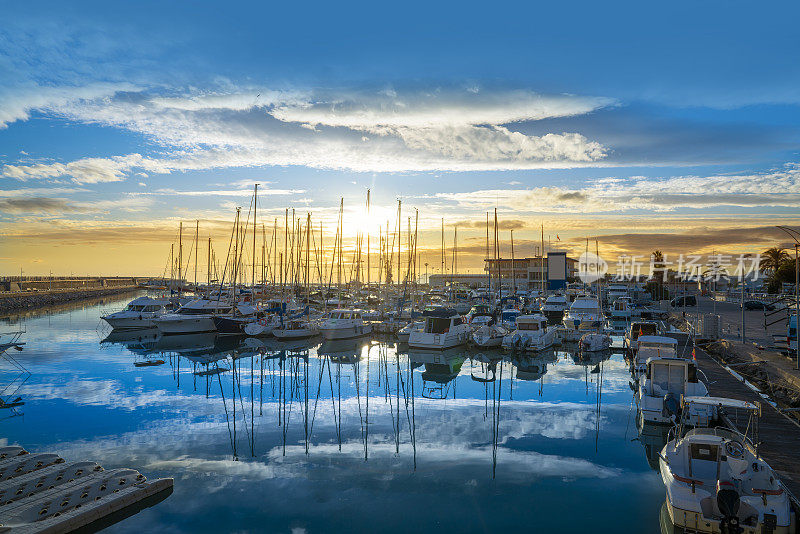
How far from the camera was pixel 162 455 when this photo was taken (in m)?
16.8

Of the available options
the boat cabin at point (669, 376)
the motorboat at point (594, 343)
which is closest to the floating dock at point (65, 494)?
the boat cabin at point (669, 376)

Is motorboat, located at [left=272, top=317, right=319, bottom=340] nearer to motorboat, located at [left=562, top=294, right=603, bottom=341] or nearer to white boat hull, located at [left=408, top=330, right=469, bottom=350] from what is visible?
white boat hull, located at [left=408, top=330, right=469, bottom=350]

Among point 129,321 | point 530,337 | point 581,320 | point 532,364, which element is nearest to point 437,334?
point 530,337

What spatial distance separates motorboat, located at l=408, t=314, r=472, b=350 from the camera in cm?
3903

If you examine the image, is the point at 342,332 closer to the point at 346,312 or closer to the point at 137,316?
the point at 346,312

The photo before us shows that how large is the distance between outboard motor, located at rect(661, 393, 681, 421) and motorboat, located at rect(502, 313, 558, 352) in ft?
61.1

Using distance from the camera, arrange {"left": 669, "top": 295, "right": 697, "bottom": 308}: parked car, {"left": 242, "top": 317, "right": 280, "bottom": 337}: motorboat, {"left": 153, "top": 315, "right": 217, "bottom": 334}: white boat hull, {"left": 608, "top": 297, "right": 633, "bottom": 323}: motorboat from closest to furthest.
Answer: {"left": 242, "top": 317, "right": 280, "bottom": 337}: motorboat → {"left": 153, "top": 315, "right": 217, "bottom": 334}: white boat hull → {"left": 608, "top": 297, "right": 633, "bottom": 323}: motorboat → {"left": 669, "top": 295, "right": 697, "bottom": 308}: parked car

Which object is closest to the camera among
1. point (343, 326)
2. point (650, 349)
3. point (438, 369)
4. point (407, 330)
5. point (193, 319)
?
point (650, 349)

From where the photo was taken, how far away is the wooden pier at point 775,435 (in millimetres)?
13172

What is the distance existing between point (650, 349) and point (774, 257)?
A: 69963 millimetres

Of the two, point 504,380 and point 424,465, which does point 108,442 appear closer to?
point 424,465

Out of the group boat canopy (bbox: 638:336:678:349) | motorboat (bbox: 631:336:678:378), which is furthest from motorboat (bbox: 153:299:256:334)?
boat canopy (bbox: 638:336:678:349)

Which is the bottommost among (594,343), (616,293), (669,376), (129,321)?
(594,343)

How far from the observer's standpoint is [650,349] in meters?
29.0
